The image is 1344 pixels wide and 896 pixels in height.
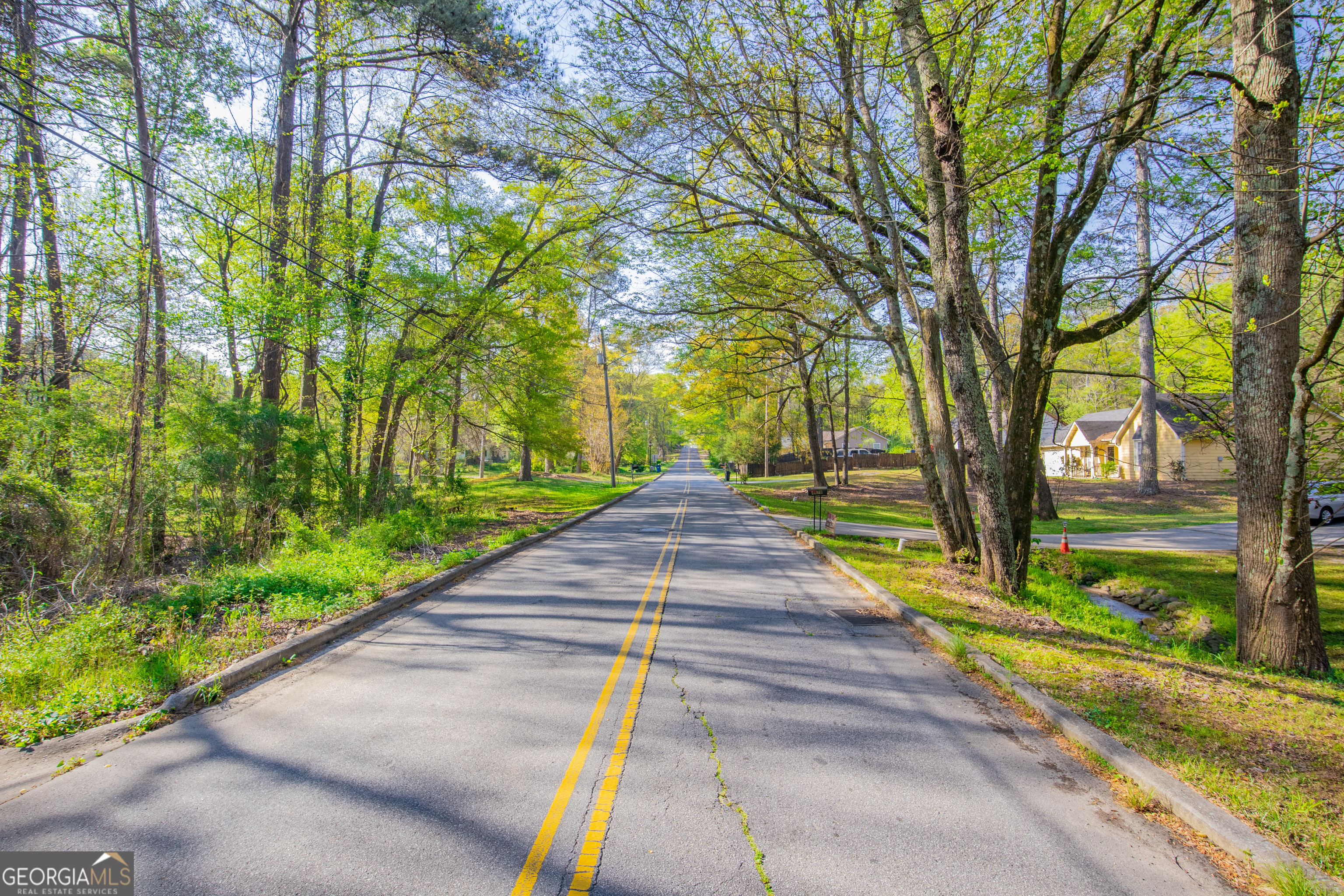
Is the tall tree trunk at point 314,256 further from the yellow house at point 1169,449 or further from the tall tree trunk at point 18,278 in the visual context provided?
the yellow house at point 1169,449

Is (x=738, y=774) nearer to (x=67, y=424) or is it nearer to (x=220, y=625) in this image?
(x=220, y=625)

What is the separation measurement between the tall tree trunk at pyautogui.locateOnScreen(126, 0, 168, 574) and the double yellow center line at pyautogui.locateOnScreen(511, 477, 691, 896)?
29.4 ft

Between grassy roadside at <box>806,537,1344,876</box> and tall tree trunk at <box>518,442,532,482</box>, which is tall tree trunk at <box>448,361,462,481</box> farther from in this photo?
tall tree trunk at <box>518,442,532,482</box>

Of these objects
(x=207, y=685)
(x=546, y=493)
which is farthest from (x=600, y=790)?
(x=546, y=493)

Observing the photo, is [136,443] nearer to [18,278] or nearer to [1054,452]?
[18,278]

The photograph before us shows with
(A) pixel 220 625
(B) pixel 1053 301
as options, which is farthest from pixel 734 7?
(A) pixel 220 625

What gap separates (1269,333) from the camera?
18.9 ft

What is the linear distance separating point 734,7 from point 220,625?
35.8ft

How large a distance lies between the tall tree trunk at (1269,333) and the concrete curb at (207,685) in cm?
935

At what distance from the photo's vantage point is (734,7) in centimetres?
913

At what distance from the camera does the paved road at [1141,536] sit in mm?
15227

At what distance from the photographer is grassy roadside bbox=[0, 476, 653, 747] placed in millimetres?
4828

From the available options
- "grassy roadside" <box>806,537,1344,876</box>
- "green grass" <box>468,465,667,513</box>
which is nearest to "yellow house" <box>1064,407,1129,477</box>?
"green grass" <box>468,465,667,513</box>

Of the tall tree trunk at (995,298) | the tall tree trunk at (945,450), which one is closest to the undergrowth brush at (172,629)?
the tall tree trunk at (945,450)
